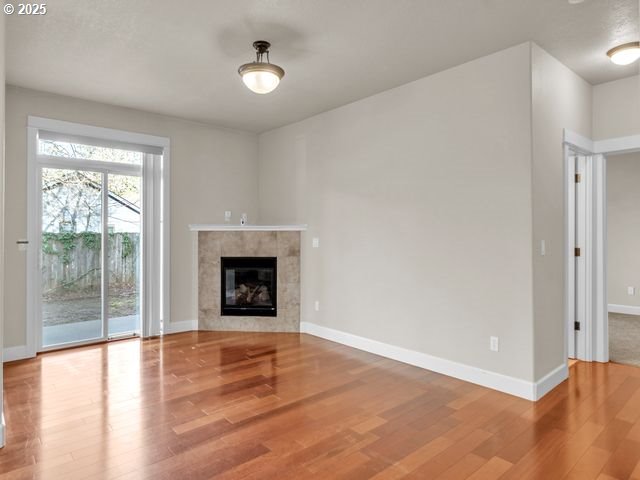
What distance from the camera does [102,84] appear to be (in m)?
4.03

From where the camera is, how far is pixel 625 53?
313cm

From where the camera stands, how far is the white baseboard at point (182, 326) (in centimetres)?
520

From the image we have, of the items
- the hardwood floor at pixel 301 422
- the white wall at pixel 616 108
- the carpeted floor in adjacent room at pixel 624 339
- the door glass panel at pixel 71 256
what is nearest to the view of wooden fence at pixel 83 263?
the door glass panel at pixel 71 256

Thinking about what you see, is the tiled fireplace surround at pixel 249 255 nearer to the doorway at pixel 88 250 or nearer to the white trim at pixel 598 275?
the doorway at pixel 88 250

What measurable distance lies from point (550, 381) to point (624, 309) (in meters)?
4.30

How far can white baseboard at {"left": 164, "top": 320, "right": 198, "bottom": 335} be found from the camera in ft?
17.1

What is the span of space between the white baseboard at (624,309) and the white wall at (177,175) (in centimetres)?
602

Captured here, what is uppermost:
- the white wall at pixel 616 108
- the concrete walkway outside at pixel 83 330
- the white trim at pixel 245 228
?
the white wall at pixel 616 108

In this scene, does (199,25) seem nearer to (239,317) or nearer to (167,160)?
(167,160)

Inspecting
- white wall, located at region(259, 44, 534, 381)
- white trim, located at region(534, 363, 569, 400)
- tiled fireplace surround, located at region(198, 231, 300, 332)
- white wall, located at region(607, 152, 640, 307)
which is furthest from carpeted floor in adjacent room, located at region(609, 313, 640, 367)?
tiled fireplace surround, located at region(198, 231, 300, 332)

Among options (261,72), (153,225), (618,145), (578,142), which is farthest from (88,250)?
(618,145)

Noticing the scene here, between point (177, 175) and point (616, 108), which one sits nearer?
point (616, 108)

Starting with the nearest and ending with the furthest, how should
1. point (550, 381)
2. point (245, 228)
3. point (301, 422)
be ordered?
1. point (301, 422)
2. point (550, 381)
3. point (245, 228)

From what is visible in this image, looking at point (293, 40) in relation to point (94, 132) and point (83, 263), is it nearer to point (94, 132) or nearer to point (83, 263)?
point (94, 132)
